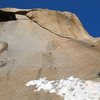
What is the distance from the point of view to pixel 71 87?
→ 11.9 meters

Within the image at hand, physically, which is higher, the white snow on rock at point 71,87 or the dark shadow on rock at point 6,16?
the dark shadow on rock at point 6,16

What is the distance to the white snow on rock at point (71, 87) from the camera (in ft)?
37.3

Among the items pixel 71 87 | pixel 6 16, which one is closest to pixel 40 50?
pixel 71 87

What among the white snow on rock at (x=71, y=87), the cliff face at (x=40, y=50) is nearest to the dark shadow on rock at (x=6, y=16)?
the cliff face at (x=40, y=50)

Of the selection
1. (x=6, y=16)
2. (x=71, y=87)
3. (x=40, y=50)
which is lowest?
(x=71, y=87)

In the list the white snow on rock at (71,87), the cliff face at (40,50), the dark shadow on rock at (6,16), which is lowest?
the white snow on rock at (71,87)

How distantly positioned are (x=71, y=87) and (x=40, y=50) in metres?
2.96

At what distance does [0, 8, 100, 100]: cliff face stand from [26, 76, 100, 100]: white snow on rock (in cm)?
22

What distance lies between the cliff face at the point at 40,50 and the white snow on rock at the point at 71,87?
0.22 metres

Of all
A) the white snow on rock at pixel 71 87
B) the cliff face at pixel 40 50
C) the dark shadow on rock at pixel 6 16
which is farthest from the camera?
the dark shadow on rock at pixel 6 16

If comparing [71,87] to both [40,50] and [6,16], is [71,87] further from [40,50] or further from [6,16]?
[6,16]

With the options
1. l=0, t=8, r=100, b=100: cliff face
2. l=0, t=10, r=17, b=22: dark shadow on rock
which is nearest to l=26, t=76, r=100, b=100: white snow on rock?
l=0, t=8, r=100, b=100: cliff face

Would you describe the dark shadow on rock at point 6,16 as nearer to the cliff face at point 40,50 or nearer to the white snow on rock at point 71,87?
the cliff face at point 40,50

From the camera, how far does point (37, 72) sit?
514 inches
